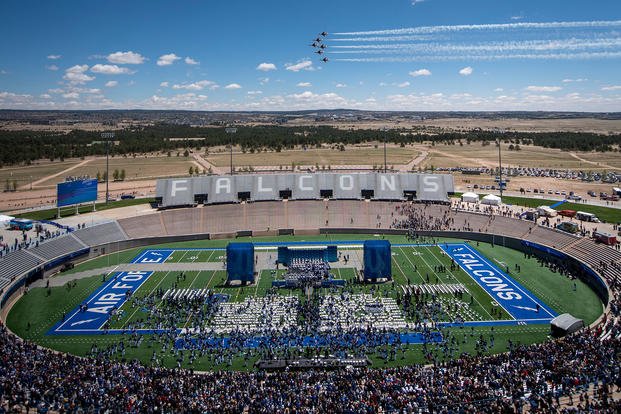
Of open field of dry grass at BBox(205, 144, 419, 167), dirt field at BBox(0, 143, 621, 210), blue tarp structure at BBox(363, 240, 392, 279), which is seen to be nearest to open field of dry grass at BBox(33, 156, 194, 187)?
dirt field at BBox(0, 143, 621, 210)

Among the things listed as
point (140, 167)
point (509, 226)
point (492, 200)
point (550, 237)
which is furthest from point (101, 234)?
point (140, 167)

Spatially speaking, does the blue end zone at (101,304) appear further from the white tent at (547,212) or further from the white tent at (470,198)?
the white tent at (547,212)

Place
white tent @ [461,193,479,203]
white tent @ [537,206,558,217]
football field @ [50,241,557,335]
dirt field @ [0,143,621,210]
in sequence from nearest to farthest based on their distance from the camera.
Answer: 1. football field @ [50,241,557,335]
2. white tent @ [537,206,558,217]
3. white tent @ [461,193,479,203]
4. dirt field @ [0,143,621,210]

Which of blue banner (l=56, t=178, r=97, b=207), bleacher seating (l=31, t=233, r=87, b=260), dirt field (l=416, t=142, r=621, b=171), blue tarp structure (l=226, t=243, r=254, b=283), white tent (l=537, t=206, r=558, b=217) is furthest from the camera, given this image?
dirt field (l=416, t=142, r=621, b=171)

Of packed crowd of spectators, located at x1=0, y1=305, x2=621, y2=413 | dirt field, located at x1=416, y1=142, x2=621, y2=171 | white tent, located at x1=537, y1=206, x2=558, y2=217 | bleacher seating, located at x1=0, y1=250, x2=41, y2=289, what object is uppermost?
dirt field, located at x1=416, y1=142, x2=621, y2=171

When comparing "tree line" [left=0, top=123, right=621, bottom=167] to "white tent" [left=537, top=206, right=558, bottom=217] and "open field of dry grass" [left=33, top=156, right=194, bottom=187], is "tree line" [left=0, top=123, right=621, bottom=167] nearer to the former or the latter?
"open field of dry grass" [left=33, top=156, right=194, bottom=187]

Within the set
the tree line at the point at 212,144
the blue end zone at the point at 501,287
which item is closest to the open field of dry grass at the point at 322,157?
the tree line at the point at 212,144
